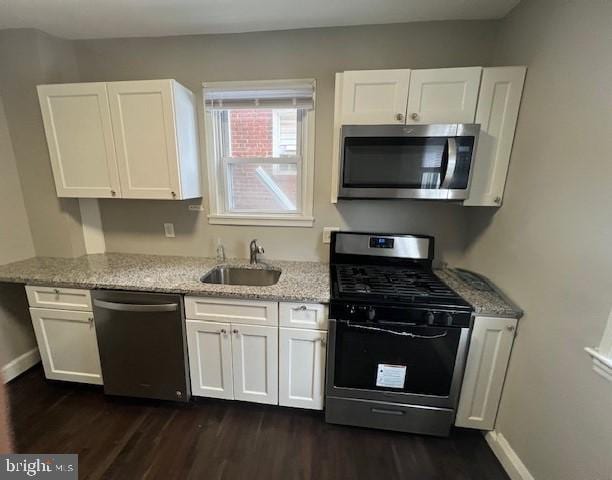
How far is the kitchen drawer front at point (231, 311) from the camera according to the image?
5.15ft

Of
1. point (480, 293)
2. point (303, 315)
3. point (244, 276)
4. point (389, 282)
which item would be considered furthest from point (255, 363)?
point (480, 293)

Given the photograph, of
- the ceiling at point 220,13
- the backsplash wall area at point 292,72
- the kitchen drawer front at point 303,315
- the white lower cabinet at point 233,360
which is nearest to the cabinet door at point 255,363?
the white lower cabinet at point 233,360

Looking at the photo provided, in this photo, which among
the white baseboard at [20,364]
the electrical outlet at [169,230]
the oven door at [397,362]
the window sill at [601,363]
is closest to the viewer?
the window sill at [601,363]

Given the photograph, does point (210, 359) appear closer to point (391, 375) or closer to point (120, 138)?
point (391, 375)

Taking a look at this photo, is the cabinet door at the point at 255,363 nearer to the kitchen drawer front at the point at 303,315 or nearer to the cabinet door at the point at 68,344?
the kitchen drawer front at the point at 303,315

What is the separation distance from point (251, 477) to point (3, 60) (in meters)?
3.12

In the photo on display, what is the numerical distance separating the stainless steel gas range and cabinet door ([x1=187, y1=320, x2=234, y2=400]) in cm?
66

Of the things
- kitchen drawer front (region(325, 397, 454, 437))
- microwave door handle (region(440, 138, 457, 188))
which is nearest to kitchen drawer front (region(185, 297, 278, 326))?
kitchen drawer front (region(325, 397, 454, 437))

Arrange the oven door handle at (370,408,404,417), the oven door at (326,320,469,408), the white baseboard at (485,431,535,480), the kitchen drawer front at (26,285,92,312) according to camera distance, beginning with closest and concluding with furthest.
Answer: the white baseboard at (485,431,535,480)
the oven door at (326,320,469,408)
the oven door handle at (370,408,404,417)
the kitchen drawer front at (26,285,92,312)

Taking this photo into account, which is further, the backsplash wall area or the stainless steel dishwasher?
the backsplash wall area

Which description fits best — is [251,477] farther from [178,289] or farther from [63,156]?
[63,156]

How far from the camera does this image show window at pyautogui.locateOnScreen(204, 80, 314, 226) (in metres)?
1.90

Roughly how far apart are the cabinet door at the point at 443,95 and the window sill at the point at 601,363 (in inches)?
49.6

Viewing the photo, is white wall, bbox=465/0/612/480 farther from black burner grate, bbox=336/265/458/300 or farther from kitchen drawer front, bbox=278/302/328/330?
kitchen drawer front, bbox=278/302/328/330
